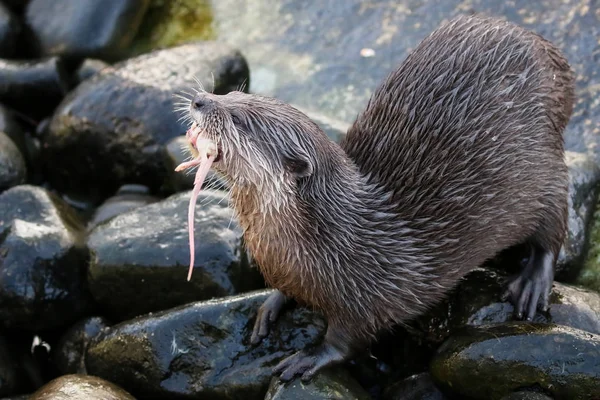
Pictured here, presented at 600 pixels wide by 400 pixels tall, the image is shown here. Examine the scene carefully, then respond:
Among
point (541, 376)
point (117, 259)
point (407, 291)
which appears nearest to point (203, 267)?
point (117, 259)

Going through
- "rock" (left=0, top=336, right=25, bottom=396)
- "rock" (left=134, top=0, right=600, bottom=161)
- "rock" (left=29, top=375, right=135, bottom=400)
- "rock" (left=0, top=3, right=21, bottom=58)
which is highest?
"rock" (left=134, top=0, right=600, bottom=161)

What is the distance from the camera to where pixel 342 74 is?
19.7 ft

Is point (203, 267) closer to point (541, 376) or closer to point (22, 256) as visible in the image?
point (22, 256)

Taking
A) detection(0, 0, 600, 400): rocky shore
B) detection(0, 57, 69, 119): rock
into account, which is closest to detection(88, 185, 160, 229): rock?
detection(0, 0, 600, 400): rocky shore

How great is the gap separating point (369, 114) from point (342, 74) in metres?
2.24

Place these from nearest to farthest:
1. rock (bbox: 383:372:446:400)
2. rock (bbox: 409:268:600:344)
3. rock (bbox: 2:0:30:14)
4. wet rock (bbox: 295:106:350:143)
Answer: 1. rock (bbox: 383:372:446:400)
2. rock (bbox: 409:268:600:344)
3. wet rock (bbox: 295:106:350:143)
4. rock (bbox: 2:0:30:14)

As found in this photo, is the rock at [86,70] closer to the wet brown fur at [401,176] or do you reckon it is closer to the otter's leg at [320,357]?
the wet brown fur at [401,176]

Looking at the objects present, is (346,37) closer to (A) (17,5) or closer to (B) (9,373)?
(A) (17,5)

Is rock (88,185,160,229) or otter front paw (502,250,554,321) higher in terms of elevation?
otter front paw (502,250,554,321)

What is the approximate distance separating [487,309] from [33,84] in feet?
12.5

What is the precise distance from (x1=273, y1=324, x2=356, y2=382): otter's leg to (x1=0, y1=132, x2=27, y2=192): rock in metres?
2.44

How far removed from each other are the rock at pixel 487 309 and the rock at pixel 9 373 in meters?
1.99

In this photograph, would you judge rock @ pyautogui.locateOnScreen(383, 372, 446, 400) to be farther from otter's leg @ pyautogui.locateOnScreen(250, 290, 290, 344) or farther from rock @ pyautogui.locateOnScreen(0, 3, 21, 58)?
rock @ pyautogui.locateOnScreen(0, 3, 21, 58)

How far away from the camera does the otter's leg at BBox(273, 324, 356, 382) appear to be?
3.52 meters
